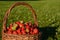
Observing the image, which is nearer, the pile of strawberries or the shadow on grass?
the pile of strawberries

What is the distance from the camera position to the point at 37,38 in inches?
171

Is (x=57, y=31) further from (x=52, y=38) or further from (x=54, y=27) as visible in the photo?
(x=52, y=38)

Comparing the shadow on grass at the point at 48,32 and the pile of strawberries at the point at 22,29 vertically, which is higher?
the pile of strawberries at the point at 22,29

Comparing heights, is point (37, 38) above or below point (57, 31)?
above

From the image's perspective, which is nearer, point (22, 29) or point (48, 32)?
point (22, 29)

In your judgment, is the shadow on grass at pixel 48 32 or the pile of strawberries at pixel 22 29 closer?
the pile of strawberries at pixel 22 29

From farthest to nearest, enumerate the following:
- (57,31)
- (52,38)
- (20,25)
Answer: (57,31) → (52,38) → (20,25)

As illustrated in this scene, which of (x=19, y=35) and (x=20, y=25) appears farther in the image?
(x=20, y=25)

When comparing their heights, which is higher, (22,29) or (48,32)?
(22,29)

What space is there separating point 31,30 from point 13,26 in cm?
35

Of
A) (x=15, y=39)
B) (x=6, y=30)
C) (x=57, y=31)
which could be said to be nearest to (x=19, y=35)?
(x=15, y=39)

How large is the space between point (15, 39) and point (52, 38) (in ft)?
5.04

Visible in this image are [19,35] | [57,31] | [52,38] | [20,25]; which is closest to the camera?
[19,35]

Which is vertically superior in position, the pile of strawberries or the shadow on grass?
the pile of strawberries
